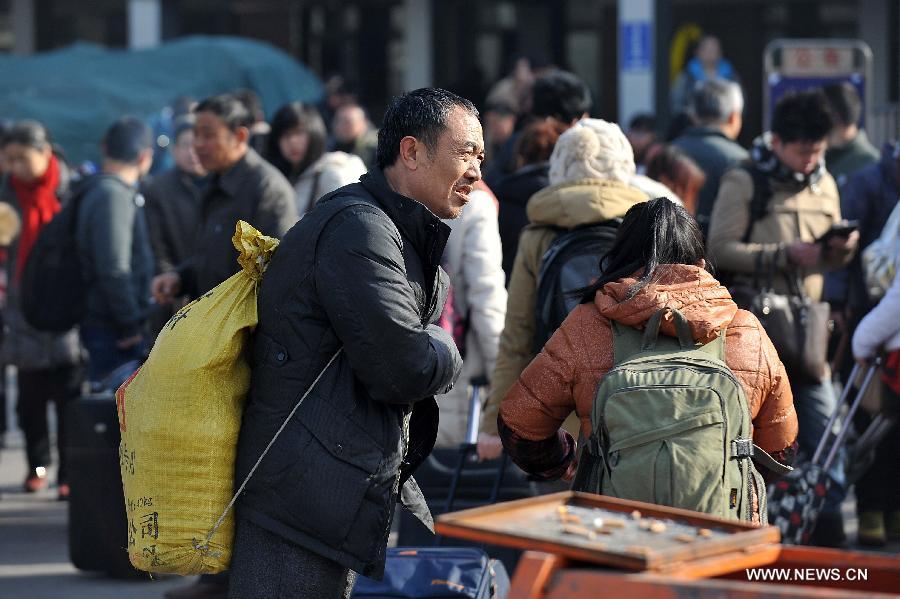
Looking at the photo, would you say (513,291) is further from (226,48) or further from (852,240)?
Answer: (226,48)

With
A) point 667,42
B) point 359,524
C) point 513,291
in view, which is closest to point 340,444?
point 359,524

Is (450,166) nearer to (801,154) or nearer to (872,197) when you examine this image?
(801,154)

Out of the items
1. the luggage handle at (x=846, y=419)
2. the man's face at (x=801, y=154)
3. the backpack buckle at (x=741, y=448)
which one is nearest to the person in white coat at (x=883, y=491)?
the luggage handle at (x=846, y=419)

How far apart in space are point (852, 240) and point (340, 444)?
3.41 metres

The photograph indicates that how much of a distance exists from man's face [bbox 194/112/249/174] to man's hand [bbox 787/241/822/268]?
231cm

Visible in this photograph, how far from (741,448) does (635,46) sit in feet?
43.6

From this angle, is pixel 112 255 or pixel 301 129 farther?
pixel 112 255

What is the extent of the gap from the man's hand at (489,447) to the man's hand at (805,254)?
1.93 metres

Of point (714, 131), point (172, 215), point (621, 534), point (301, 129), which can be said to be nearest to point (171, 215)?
point (172, 215)

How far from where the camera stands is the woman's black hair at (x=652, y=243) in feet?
13.5

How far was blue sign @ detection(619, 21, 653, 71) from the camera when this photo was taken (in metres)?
16.5

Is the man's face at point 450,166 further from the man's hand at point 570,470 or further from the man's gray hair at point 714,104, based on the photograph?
the man's gray hair at point 714,104

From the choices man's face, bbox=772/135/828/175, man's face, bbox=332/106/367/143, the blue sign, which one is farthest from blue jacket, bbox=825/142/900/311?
the blue sign

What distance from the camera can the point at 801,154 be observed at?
675cm
